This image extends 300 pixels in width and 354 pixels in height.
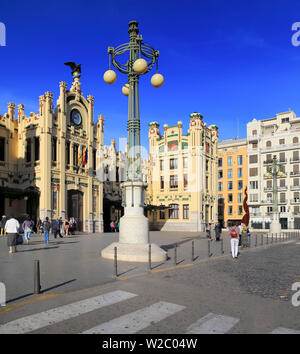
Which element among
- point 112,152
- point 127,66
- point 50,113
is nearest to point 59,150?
point 50,113

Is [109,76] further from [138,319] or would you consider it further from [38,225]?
[38,225]

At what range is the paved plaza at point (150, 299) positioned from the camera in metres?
5.32

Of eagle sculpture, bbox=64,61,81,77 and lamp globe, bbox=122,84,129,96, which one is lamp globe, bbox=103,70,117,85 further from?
eagle sculpture, bbox=64,61,81,77

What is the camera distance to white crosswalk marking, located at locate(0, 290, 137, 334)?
5180mm

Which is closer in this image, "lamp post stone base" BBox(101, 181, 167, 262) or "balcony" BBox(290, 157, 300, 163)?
"lamp post stone base" BBox(101, 181, 167, 262)

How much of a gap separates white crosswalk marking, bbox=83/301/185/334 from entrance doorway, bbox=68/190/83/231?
2841 centimetres

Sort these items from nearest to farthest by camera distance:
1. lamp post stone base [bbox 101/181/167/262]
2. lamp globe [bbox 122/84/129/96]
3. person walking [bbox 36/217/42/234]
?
1. lamp post stone base [bbox 101/181/167/262]
2. lamp globe [bbox 122/84/129/96]
3. person walking [bbox 36/217/42/234]

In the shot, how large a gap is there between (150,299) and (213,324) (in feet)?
6.13

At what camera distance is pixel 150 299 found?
6902 mm

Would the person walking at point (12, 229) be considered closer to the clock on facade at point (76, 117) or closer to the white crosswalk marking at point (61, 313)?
the white crosswalk marking at point (61, 313)

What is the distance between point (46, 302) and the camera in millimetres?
6625

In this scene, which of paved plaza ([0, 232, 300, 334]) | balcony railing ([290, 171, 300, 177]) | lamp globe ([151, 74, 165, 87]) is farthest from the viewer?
balcony railing ([290, 171, 300, 177])

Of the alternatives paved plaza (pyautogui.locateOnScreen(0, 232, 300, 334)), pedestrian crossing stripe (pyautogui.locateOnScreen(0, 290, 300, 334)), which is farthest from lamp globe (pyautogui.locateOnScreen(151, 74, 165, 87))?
pedestrian crossing stripe (pyautogui.locateOnScreen(0, 290, 300, 334))
